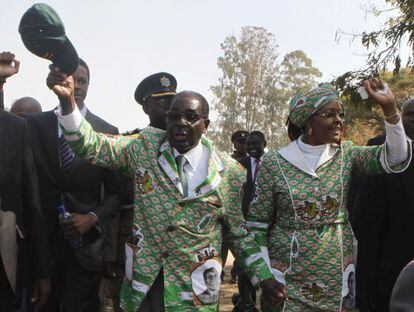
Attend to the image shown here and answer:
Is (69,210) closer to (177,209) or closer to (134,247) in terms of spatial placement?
(134,247)

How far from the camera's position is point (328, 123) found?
3.31 m

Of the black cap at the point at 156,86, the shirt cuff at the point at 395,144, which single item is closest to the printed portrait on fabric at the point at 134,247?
the shirt cuff at the point at 395,144

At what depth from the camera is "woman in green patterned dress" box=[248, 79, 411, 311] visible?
3.18 m

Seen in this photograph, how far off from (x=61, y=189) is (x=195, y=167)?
102 cm

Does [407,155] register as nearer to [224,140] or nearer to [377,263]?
[377,263]

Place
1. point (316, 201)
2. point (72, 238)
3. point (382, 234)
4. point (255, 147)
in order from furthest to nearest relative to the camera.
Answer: point (255, 147) < point (382, 234) < point (72, 238) < point (316, 201)

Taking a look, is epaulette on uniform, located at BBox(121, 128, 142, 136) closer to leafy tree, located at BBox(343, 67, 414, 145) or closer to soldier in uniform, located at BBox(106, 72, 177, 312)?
soldier in uniform, located at BBox(106, 72, 177, 312)

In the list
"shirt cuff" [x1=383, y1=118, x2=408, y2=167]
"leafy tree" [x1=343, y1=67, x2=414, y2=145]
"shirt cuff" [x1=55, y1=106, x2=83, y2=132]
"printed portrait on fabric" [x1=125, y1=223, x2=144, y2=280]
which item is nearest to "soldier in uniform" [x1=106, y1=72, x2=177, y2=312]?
"printed portrait on fabric" [x1=125, y1=223, x2=144, y2=280]

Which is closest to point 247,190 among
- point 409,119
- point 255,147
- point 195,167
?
point 255,147

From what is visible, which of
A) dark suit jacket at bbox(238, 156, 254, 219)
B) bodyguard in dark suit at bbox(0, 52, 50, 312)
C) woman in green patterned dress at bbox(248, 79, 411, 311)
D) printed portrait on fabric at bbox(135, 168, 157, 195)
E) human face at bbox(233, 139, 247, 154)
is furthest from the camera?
human face at bbox(233, 139, 247, 154)

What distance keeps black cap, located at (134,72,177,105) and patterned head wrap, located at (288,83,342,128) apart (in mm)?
1560

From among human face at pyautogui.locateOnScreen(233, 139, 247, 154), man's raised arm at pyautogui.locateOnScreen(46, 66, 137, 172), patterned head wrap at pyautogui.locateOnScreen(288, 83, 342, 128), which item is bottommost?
human face at pyautogui.locateOnScreen(233, 139, 247, 154)

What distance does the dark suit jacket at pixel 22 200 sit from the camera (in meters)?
3.01

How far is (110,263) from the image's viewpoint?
388cm
